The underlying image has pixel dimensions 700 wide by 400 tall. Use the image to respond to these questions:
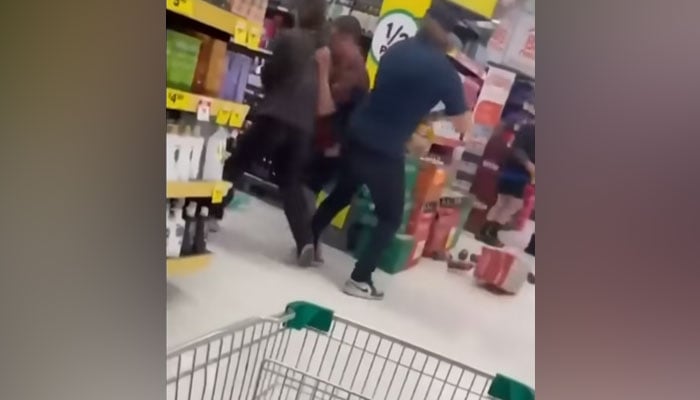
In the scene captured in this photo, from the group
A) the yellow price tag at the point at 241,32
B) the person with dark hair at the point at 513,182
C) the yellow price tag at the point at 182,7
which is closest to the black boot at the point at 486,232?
the person with dark hair at the point at 513,182

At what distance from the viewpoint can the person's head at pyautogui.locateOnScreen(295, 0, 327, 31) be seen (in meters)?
1.19

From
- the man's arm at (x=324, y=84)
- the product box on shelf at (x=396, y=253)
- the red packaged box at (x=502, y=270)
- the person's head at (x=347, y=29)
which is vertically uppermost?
the person's head at (x=347, y=29)

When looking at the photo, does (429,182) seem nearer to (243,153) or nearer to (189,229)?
(243,153)

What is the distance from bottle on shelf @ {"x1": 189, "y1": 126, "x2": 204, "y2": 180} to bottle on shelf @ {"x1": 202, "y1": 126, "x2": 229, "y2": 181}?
0.04ft

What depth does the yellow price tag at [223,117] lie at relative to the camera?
1.29m

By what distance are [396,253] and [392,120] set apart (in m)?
0.19

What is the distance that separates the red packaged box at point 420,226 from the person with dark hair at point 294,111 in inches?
6.6

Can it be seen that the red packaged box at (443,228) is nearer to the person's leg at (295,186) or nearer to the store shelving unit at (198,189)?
the person's leg at (295,186)

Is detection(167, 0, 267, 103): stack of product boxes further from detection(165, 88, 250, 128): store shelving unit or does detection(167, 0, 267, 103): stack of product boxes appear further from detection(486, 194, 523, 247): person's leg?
detection(486, 194, 523, 247): person's leg

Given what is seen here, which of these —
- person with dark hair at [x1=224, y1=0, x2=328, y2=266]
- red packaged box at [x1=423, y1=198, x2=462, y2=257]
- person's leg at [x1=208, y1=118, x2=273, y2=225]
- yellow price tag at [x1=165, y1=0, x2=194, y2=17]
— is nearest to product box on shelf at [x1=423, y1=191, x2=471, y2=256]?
red packaged box at [x1=423, y1=198, x2=462, y2=257]

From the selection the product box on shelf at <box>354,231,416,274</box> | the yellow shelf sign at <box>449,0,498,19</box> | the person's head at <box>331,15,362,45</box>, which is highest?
the yellow shelf sign at <box>449,0,498,19</box>
